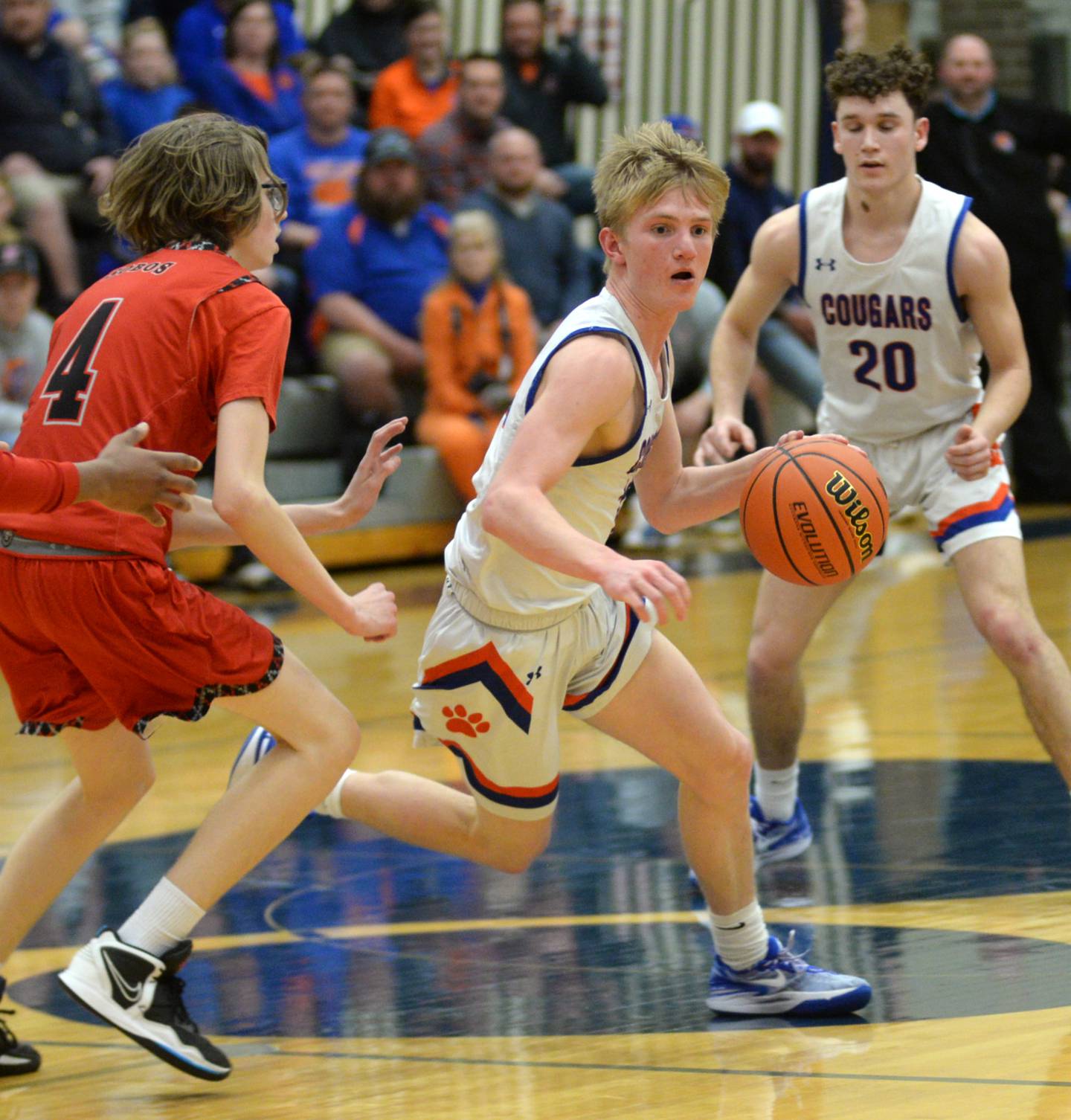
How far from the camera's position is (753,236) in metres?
11.0

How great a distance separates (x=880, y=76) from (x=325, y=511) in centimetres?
189

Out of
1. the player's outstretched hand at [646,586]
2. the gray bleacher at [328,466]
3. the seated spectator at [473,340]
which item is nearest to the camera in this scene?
the player's outstretched hand at [646,586]

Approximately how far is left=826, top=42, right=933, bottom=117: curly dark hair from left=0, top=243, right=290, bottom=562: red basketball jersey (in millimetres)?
1915

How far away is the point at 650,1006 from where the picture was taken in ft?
13.0

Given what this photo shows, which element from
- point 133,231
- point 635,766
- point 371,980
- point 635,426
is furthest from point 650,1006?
point 635,766

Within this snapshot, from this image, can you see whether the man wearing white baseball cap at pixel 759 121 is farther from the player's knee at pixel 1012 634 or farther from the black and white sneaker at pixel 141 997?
the black and white sneaker at pixel 141 997

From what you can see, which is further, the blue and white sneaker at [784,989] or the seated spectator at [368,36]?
the seated spectator at [368,36]

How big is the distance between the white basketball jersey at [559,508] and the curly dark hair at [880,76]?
1.30m

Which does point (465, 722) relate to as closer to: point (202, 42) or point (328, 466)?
point (328, 466)

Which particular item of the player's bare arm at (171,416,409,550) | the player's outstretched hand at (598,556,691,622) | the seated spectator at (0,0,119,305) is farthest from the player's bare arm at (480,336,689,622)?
the seated spectator at (0,0,119,305)

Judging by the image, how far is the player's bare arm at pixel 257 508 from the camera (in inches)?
133

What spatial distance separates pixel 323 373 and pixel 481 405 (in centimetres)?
100

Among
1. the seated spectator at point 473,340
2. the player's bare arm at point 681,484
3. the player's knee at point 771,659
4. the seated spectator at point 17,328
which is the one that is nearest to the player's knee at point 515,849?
the player's bare arm at point 681,484

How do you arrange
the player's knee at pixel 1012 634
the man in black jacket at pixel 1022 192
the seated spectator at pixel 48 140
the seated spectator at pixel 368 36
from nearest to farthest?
the player's knee at pixel 1012 634 → the seated spectator at pixel 48 140 → the man in black jacket at pixel 1022 192 → the seated spectator at pixel 368 36
